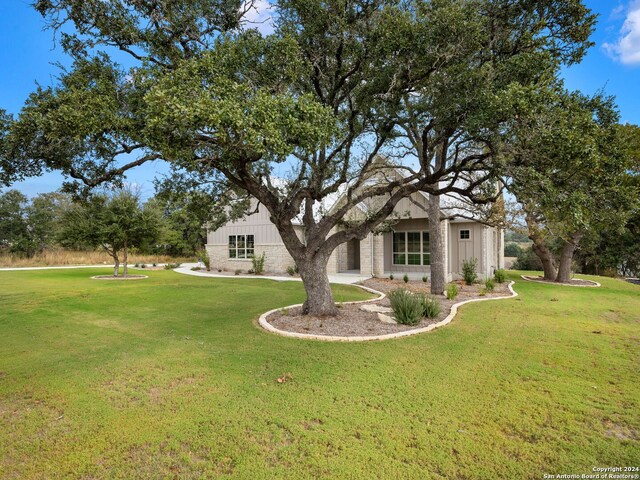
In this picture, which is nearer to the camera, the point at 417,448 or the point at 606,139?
the point at 417,448

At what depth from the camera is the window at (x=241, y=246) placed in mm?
21812

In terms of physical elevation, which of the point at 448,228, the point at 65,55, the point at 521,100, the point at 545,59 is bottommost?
the point at 448,228

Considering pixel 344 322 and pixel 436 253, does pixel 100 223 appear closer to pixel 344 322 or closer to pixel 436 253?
pixel 344 322

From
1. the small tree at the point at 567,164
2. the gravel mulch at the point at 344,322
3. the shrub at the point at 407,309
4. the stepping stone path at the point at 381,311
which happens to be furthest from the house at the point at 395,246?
the small tree at the point at 567,164

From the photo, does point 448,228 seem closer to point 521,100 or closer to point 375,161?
point 375,161

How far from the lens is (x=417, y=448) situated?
3.05 metres

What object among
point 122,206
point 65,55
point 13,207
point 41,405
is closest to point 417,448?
point 41,405

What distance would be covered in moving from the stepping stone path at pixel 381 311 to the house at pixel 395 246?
5342mm

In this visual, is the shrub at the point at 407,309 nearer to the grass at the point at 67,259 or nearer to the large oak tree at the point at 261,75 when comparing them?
the large oak tree at the point at 261,75

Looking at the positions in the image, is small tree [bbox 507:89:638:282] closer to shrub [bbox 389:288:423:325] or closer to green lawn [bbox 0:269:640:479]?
green lawn [bbox 0:269:640:479]

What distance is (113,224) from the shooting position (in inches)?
679

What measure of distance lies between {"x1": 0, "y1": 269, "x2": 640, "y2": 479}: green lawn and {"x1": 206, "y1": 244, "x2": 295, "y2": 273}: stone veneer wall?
41.9ft

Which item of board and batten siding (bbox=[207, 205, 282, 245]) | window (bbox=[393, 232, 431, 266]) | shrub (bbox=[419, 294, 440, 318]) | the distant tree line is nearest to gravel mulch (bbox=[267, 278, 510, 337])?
shrub (bbox=[419, 294, 440, 318])

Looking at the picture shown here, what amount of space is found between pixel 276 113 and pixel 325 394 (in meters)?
3.70
